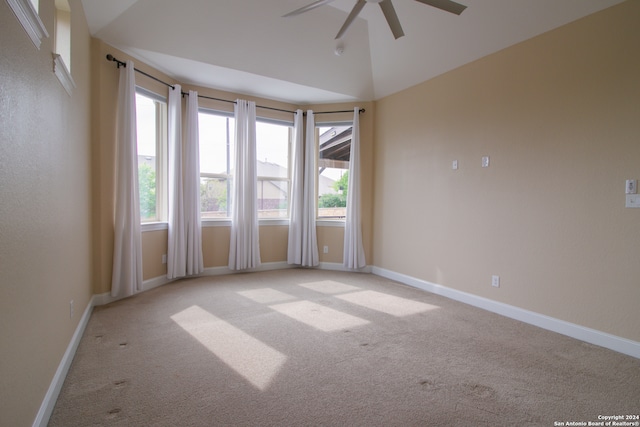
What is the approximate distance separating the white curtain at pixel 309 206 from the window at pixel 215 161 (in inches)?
47.7

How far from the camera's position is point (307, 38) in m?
4.02

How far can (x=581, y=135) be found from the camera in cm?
280

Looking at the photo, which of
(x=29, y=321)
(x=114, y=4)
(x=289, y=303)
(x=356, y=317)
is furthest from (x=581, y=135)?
(x=114, y=4)

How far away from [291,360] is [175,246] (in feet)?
8.82

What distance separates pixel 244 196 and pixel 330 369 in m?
3.23

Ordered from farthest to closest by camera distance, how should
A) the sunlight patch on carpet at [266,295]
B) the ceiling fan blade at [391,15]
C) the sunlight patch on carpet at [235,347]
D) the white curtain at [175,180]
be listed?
1. the white curtain at [175,180]
2. the sunlight patch on carpet at [266,295]
3. the ceiling fan blade at [391,15]
4. the sunlight patch on carpet at [235,347]

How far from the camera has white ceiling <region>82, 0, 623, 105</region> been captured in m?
3.09

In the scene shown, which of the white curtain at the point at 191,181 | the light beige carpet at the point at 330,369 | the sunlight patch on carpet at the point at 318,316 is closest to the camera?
the light beige carpet at the point at 330,369

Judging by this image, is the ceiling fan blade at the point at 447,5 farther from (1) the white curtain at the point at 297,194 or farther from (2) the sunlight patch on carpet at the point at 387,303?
(1) the white curtain at the point at 297,194

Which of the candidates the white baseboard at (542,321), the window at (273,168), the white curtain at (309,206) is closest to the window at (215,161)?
the window at (273,168)

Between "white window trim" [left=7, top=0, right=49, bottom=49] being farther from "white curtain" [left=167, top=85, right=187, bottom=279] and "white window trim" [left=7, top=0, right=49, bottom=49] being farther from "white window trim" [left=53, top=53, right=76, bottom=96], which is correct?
"white curtain" [left=167, top=85, right=187, bottom=279]

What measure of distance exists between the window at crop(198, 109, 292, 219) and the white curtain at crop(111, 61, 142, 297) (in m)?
1.23

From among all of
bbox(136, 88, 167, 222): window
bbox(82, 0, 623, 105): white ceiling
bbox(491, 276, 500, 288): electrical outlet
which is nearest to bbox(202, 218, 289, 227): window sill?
bbox(136, 88, 167, 222): window

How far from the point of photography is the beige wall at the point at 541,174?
2.56 meters
